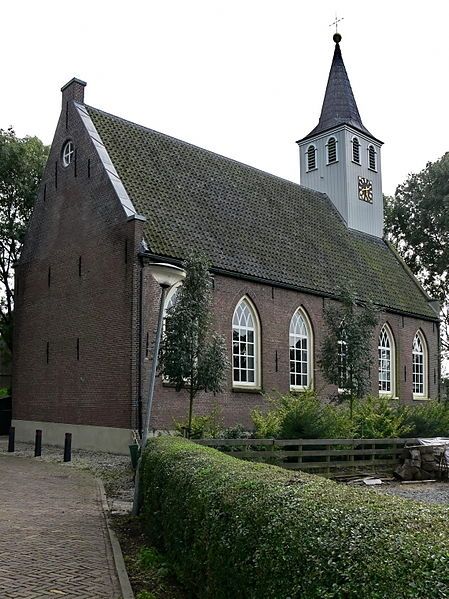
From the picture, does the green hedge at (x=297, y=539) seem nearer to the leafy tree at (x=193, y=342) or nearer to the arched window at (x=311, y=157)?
the leafy tree at (x=193, y=342)

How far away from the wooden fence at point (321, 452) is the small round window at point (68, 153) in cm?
1293

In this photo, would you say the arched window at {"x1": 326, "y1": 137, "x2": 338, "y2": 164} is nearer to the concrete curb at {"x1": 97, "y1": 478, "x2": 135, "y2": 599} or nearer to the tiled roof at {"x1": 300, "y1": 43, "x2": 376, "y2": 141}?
the tiled roof at {"x1": 300, "y1": 43, "x2": 376, "y2": 141}

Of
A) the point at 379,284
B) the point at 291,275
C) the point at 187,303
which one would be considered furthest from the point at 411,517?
the point at 379,284

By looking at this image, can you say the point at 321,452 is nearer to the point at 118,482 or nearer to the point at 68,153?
the point at 118,482

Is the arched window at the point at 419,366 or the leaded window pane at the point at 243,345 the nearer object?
the leaded window pane at the point at 243,345

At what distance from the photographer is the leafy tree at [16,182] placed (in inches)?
1081

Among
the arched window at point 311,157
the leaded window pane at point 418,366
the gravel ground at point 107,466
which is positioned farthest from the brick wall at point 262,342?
the arched window at point 311,157

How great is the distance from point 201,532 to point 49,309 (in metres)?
18.4

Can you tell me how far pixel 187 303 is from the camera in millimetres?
14898

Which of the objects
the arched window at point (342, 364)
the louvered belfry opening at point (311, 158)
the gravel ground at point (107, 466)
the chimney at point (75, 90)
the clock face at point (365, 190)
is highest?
the louvered belfry opening at point (311, 158)

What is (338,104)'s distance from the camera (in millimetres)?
31500

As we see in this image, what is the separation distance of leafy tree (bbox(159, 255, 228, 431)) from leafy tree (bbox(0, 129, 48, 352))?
49.8 feet

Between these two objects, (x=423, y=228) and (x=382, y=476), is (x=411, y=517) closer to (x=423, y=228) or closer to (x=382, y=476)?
(x=382, y=476)

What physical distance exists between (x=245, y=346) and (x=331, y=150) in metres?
13.6
